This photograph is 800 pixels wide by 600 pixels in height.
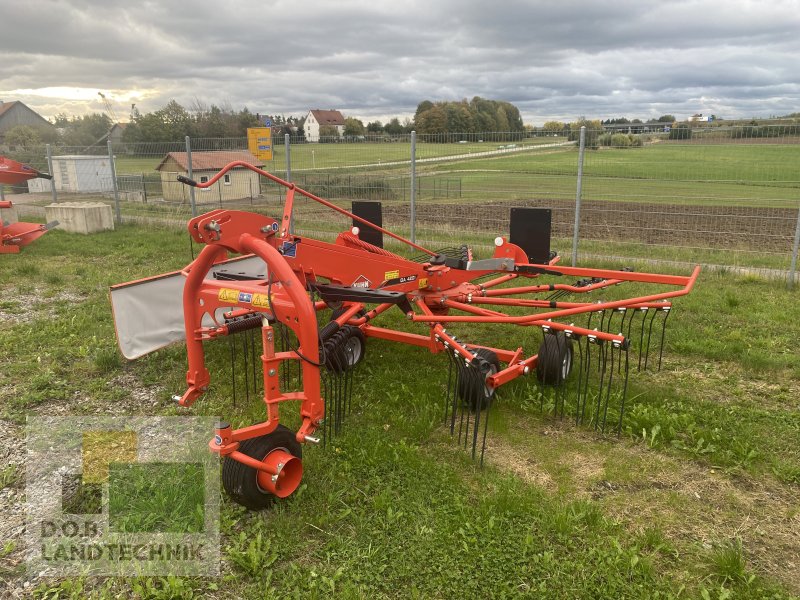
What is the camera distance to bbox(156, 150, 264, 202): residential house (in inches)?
576

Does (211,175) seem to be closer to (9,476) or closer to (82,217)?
(82,217)

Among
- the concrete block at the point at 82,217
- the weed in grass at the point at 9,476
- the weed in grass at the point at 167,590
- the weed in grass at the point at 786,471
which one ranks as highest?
the concrete block at the point at 82,217

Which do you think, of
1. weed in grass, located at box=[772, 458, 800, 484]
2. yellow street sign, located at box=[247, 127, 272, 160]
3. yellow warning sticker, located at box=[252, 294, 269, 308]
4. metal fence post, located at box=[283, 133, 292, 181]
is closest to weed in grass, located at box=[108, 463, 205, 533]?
yellow warning sticker, located at box=[252, 294, 269, 308]

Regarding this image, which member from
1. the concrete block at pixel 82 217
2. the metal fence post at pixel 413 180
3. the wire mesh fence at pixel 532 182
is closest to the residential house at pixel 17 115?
the wire mesh fence at pixel 532 182

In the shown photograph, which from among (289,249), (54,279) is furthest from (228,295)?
(54,279)

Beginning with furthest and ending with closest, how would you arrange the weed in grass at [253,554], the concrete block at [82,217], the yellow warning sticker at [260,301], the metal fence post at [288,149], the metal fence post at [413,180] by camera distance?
the concrete block at [82,217] < the metal fence post at [288,149] < the metal fence post at [413,180] < the yellow warning sticker at [260,301] < the weed in grass at [253,554]

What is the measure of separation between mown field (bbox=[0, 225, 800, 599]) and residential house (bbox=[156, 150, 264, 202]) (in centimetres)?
908

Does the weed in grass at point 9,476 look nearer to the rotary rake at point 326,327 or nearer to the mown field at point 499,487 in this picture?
the mown field at point 499,487

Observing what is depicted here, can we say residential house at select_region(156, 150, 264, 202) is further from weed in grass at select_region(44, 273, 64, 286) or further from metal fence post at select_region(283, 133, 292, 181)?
weed in grass at select_region(44, 273, 64, 286)

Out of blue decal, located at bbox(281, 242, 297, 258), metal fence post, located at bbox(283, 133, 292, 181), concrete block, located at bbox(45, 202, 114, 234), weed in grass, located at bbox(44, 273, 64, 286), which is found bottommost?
weed in grass, located at bbox(44, 273, 64, 286)

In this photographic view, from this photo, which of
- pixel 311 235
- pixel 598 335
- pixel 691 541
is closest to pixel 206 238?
pixel 598 335

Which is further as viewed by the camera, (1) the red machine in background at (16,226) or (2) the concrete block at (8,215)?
(2) the concrete block at (8,215)

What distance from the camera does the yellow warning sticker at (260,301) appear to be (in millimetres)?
4246

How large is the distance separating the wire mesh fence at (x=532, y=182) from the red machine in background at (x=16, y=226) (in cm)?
335
